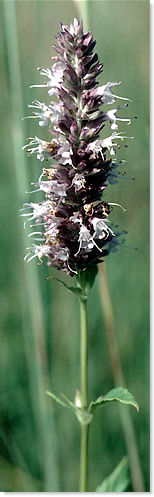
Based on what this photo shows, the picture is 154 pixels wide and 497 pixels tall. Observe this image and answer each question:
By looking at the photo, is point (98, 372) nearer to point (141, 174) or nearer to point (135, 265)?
point (135, 265)

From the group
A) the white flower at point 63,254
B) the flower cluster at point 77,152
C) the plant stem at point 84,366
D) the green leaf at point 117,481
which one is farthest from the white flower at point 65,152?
the green leaf at point 117,481

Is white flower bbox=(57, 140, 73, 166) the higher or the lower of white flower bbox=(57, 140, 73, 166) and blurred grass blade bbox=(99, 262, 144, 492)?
the higher

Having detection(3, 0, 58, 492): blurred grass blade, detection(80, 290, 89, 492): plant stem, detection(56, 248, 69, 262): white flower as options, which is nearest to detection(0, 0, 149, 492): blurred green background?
detection(3, 0, 58, 492): blurred grass blade

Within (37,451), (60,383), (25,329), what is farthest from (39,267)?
(37,451)

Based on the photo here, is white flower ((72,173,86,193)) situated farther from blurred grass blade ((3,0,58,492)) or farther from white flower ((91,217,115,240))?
blurred grass blade ((3,0,58,492))

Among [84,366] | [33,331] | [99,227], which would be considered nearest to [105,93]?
[99,227]

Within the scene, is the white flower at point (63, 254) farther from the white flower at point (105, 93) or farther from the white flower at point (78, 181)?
the white flower at point (105, 93)
